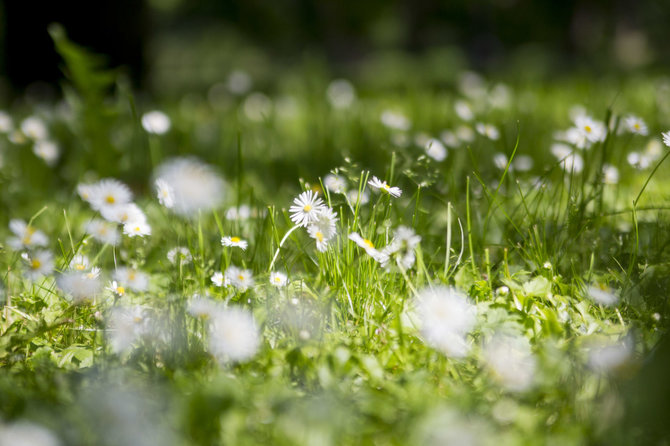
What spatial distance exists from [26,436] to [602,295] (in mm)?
1207

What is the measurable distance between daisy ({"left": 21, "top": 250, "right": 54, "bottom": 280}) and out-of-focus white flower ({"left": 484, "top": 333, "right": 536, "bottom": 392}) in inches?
43.5

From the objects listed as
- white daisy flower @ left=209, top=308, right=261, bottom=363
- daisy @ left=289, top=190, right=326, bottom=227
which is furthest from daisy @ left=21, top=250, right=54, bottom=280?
daisy @ left=289, top=190, right=326, bottom=227

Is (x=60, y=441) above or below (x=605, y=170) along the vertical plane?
below

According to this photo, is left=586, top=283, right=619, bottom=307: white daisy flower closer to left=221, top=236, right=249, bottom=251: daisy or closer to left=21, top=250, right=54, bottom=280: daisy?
left=221, top=236, right=249, bottom=251: daisy

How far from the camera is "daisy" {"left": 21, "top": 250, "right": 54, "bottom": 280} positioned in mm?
1395

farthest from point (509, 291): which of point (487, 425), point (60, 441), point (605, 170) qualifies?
point (60, 441)

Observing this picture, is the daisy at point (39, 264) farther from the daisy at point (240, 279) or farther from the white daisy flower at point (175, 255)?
the daisy at point (240, 279)

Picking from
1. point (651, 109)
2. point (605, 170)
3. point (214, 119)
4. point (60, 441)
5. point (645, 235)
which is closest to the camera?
point (60, 441)

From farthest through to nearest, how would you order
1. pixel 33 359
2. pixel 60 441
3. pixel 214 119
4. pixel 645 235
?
pixel 214 119
pixel 645 235
pixel 33 359
pixel 60 441

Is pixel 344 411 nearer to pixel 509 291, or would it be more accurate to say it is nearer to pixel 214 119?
pixel 509 291

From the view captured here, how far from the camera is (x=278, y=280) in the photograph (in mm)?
1388

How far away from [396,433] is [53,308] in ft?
3.06

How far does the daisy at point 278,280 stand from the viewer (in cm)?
136

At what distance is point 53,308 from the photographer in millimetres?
1352
